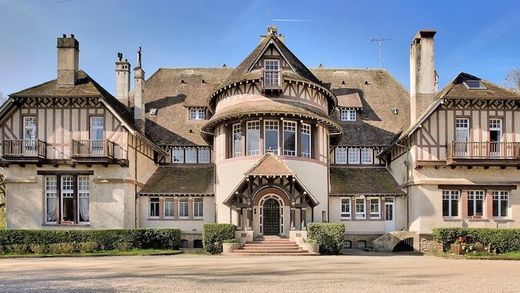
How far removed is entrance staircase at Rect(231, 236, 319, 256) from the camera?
86.5ft

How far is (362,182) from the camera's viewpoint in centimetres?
3416

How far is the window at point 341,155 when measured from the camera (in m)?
36.4

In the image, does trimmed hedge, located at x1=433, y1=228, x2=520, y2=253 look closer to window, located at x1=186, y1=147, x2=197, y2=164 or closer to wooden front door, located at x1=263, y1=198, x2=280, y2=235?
wooden front door, located at x1=263, y1=198, x2=280, y2=235

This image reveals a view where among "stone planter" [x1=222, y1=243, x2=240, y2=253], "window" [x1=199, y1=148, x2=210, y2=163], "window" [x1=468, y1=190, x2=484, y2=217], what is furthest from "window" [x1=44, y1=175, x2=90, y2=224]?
"window" [x1=468, y1=190, x2=484, y2=217]

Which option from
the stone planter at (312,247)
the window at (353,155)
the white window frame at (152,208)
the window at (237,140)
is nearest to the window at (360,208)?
the window at (353,155)

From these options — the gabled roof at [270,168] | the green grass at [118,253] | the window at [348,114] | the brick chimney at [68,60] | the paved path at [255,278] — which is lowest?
the green grass at [118,253]

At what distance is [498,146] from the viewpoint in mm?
31250

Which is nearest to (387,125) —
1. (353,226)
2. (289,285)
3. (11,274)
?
(353,226)

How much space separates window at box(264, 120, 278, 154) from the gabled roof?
95 cm

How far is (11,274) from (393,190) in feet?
77.1

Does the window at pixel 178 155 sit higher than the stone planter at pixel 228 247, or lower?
higher

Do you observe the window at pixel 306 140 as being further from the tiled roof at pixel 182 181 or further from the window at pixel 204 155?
the window at pixel 204 155

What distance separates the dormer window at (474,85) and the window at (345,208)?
34.7 feet

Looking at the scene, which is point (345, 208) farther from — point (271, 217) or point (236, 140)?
point (236, 140)
